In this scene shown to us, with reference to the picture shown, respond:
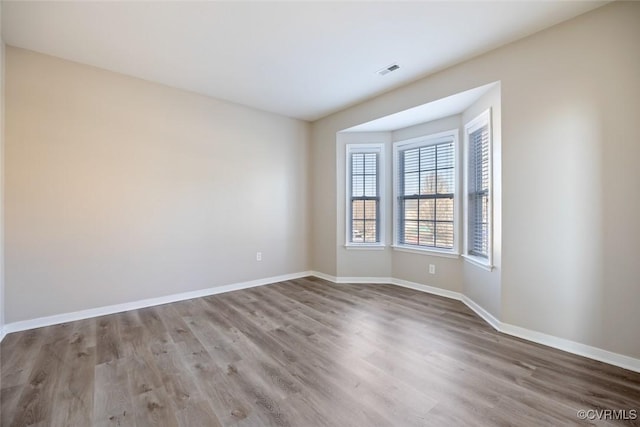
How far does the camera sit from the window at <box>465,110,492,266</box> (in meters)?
3.10

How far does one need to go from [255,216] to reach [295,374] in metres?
2.86

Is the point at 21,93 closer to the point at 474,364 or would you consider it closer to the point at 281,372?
the point at 281,372

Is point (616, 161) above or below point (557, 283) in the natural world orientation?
above

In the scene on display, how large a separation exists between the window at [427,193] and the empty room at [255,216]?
0.03m

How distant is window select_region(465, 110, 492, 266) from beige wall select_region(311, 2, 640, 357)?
1.07ft

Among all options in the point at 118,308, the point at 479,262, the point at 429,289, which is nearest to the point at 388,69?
the point at 479,262

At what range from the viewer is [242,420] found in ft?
5.27

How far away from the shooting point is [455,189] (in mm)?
3826

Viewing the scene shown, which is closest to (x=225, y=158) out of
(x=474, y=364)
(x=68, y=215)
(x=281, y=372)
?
(x=68, y=215)

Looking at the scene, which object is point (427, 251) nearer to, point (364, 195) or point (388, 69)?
point (364, 195)

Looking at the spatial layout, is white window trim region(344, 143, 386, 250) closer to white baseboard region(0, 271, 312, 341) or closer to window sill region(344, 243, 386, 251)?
window sill region(344, 243, 386, 251)

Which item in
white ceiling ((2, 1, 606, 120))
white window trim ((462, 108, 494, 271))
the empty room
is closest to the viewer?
the empty room

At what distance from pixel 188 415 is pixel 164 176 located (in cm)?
291

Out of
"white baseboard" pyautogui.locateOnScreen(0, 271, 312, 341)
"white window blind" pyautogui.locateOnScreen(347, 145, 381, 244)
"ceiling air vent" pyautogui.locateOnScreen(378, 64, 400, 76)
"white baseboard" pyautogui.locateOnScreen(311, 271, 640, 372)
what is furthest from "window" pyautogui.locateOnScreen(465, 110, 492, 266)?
"white baseboard" pyautogui.locateOnScreen(0, 271, 312, 341)
